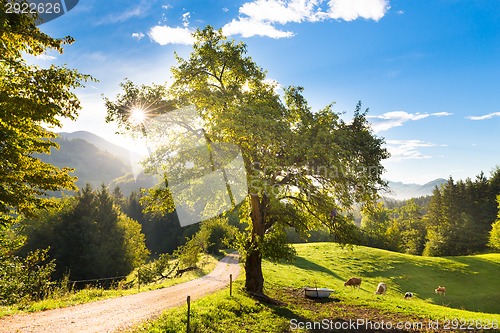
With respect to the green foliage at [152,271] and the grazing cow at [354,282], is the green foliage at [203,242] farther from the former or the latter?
the grazing cow at [354,282]

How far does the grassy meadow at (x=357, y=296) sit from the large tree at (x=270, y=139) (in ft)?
13.1

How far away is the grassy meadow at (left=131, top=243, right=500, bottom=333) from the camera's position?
16547mm

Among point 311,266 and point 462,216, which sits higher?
point 462,216

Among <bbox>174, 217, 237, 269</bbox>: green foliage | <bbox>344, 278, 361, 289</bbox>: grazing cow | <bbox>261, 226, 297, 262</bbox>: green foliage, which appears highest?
<bbox>261, 226, 297, 262</bbox>: green foliage

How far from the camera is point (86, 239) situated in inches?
2058

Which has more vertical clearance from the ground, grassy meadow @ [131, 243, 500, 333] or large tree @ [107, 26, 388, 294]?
large tree @ [107, 26, 388, 294]

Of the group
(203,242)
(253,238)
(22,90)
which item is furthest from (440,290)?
(22,90)

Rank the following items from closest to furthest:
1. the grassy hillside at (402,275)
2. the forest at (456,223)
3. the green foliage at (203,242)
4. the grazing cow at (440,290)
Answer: the grassy hillside at (402,275), the green foliage at (203,242), the grazing cow at (440,290), the forest at (456,223)

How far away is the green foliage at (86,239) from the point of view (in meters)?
51.0

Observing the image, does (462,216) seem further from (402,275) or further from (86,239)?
(86,239)

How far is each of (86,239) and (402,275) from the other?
2077 inches

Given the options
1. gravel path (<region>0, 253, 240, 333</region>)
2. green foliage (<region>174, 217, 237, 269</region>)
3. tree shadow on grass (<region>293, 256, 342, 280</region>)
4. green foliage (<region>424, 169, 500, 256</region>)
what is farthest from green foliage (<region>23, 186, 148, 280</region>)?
green foliage (<region>424, 169, 500, 256</region>)

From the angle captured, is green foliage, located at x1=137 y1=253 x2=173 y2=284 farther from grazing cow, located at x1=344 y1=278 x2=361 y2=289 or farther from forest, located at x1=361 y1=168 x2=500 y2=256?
forest, located at x1=361 y1=168 x2=500 y2=256

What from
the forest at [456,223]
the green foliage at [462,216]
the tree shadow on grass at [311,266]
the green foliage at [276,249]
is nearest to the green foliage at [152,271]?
the green foliage at [276,249]
